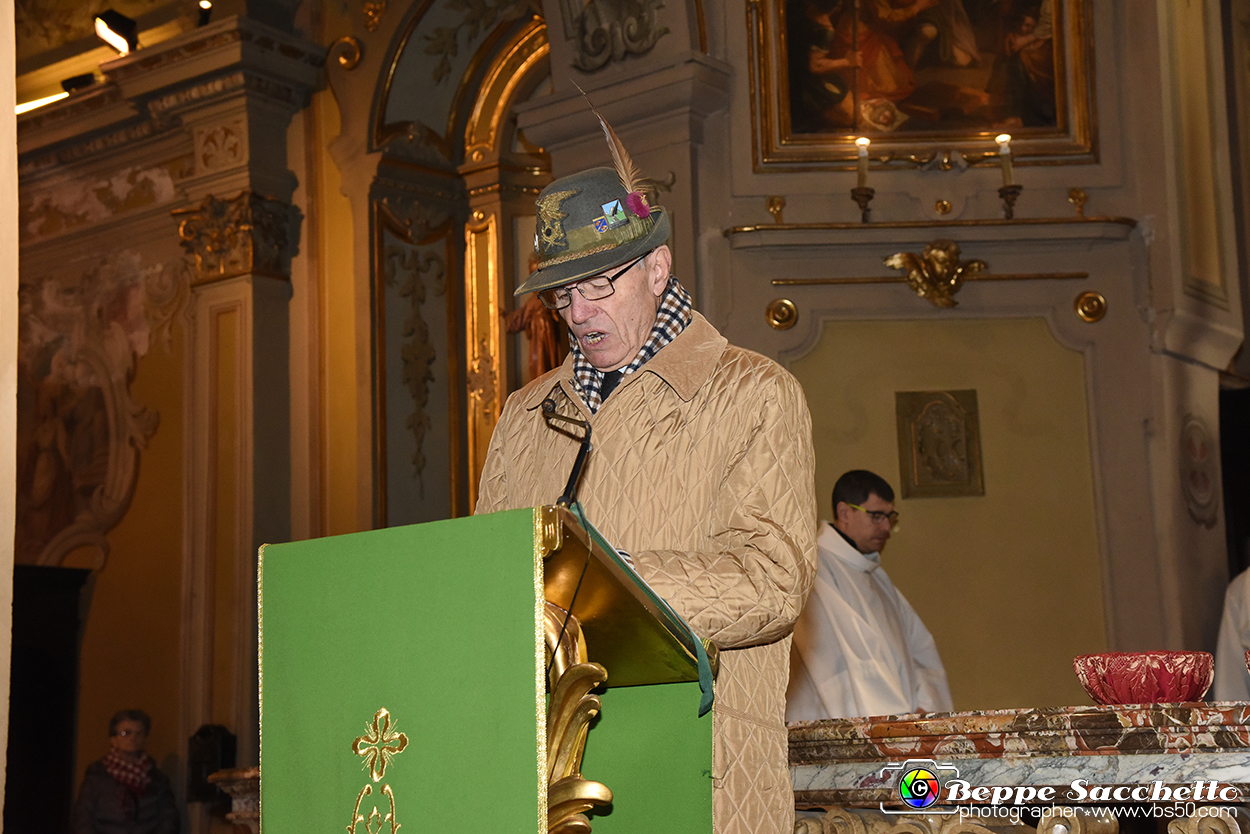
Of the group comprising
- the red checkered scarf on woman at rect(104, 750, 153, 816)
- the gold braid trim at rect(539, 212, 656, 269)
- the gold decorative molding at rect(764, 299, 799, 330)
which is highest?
the gold decorative molding at rect(764, 299, 799, 330)

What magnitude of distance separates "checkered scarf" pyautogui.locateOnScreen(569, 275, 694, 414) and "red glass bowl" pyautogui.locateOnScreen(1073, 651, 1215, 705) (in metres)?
1.02

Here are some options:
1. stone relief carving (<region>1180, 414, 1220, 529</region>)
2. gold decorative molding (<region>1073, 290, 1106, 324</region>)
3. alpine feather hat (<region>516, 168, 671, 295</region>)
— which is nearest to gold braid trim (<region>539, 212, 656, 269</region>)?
alpine feather hat (<region>516, 168, 671, 295</region>)

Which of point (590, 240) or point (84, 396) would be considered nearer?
point (590, 240)

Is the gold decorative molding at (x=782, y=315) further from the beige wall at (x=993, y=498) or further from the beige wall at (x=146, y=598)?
the beige wall at (x=146, y=598)

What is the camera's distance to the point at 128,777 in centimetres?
805

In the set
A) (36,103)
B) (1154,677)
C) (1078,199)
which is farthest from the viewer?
(36,103)

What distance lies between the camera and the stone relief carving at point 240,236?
8.52 m

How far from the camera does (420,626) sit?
1.60 metres

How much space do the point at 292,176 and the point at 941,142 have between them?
4370 millimetres

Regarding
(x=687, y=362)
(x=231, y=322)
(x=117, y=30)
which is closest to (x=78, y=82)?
(x=117, y=30)

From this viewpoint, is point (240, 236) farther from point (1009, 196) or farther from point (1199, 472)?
point (1199, 472)

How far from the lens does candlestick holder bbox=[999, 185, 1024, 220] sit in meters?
5.95

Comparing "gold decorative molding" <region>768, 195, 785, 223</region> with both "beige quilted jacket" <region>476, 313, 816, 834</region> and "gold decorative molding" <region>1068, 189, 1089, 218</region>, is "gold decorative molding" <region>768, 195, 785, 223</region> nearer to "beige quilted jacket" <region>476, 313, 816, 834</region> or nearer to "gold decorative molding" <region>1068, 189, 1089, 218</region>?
"gold decorative molding" <region>1068, 189, 1089, 218</region>

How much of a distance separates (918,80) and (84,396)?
629 cm
